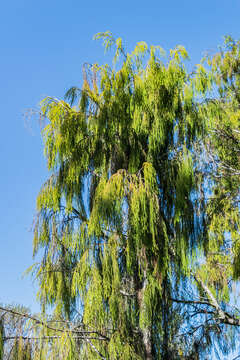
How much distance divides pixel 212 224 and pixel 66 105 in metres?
1.77

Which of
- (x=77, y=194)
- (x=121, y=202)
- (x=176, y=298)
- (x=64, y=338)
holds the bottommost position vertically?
(x=64, y=338)

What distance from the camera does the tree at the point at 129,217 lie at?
3148 mm

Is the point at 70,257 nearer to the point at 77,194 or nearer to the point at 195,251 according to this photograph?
the point at 77,194

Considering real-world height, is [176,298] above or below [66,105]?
below

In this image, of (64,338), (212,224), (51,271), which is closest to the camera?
(64,338)

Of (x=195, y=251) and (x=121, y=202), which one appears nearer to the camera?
(x=121, y=202)

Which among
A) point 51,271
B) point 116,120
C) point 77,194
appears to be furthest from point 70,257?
point 116,120

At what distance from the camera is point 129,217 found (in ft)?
10.5

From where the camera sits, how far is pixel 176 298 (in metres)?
3.48

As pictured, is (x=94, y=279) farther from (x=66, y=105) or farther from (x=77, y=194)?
(x=66, y=105)

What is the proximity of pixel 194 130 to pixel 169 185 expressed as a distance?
51 centimetres

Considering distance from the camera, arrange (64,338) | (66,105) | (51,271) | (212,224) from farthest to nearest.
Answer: (212,224), (66,105), (51,271), (64,338)

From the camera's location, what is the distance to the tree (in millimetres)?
3148

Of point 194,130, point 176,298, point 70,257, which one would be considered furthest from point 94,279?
point 194,130
